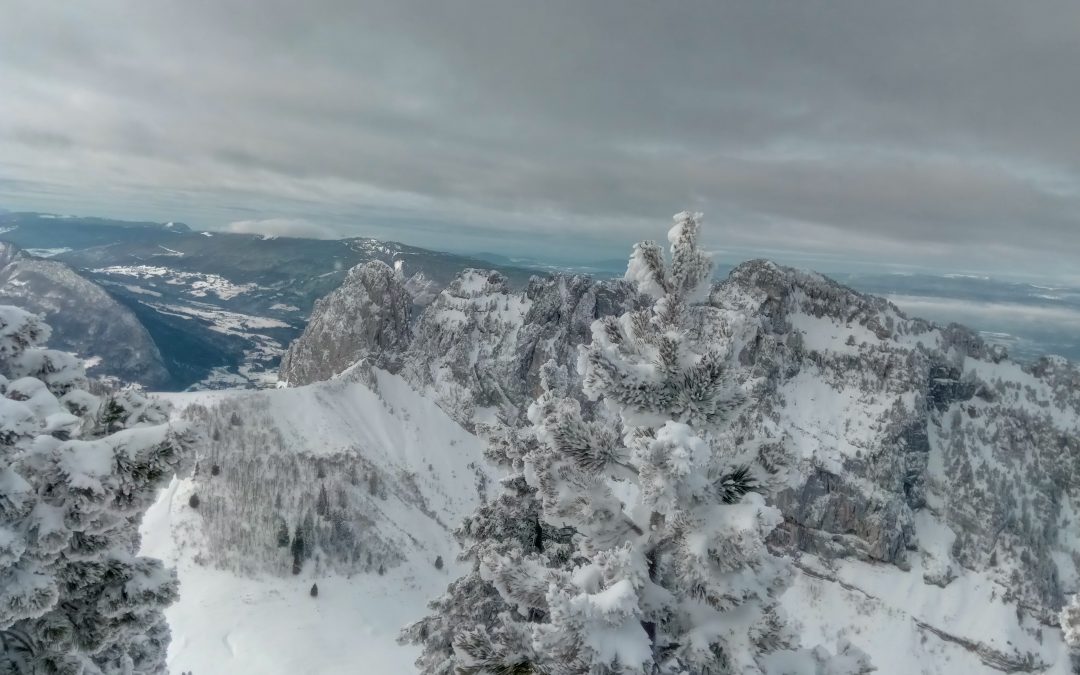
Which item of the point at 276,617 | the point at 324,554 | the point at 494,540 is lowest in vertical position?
the point at 324,554

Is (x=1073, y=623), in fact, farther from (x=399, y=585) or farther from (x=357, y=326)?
(x=357, y=326)

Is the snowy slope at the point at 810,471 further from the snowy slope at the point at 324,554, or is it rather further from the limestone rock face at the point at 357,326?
the limestone rock face at the point at 357,326

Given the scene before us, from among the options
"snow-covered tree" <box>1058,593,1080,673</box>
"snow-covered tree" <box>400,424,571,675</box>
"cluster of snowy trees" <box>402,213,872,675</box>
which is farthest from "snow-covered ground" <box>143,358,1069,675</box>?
"snow-covered tree" <box>1058,593,1080,673</box>

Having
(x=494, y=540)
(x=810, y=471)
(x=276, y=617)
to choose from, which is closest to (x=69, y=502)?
(x=494, y=540)

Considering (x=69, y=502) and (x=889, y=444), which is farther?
(x=889, y=444)

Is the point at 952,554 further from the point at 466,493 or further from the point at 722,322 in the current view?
the point at 722,322

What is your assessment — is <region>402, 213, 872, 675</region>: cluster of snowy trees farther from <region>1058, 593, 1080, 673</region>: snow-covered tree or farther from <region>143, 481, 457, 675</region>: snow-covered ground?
<region>143, 481, 457, 675</region>: snow-covered ground
